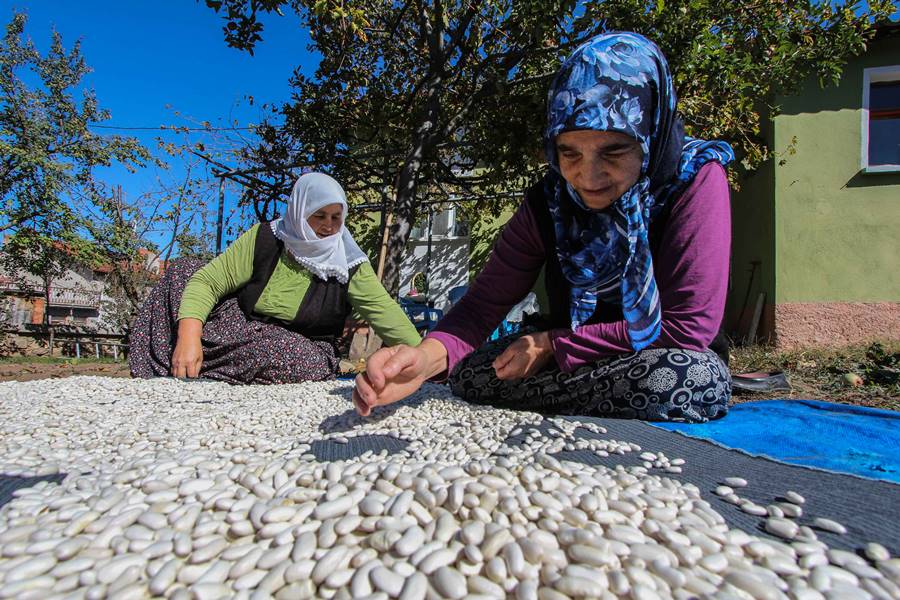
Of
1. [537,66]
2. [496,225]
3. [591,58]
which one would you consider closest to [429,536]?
[591,58]

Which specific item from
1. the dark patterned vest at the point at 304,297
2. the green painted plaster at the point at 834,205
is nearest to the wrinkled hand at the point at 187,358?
the dark patterned vest at the point at 304,297

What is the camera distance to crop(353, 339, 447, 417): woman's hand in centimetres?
149

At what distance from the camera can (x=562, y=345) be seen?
174 cm

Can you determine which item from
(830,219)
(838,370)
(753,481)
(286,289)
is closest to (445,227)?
(830,219)

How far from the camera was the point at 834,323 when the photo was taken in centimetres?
550

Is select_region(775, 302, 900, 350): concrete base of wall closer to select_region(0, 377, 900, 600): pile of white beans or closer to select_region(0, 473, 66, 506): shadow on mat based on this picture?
select_region(0, 377, 900, 600): pile of white beans

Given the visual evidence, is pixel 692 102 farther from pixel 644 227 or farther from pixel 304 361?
pixel 304 361

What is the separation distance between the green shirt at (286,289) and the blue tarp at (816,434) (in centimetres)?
165

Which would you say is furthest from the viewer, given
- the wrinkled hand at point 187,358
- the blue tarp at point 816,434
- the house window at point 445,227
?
the house window at point 445,227

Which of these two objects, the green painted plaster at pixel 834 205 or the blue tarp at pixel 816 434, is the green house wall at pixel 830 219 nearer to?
the green painted plaster at pixel 834 205

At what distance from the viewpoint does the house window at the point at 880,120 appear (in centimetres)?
550

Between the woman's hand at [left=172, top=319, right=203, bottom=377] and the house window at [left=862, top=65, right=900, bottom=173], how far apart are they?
6589mm

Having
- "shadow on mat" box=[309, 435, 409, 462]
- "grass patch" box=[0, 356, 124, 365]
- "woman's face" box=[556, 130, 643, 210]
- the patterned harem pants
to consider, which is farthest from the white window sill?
"grass patch" box=[0, 356, 124, 365]

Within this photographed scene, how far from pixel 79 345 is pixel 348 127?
6.69 meters
